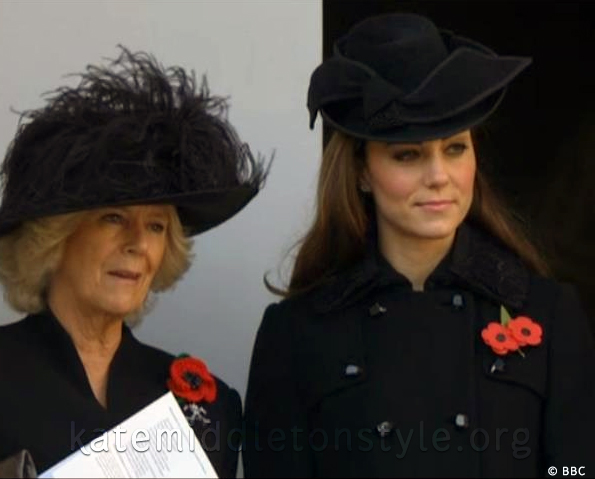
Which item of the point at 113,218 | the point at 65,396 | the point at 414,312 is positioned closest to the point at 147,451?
the point at 65,396

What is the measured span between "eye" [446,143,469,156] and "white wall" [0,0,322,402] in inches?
35.1

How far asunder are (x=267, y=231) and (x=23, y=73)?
69cm

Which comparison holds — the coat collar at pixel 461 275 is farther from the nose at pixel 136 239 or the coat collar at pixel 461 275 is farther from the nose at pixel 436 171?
the nose at pixel 136 239

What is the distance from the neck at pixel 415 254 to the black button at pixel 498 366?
0.74 feet

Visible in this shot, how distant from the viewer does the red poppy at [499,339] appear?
344cm

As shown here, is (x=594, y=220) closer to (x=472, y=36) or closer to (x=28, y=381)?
(x=472, y=36)

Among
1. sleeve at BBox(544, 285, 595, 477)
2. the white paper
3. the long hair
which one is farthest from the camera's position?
the long hair

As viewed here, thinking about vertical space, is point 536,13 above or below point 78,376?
above

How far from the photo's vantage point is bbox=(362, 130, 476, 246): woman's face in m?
3.43

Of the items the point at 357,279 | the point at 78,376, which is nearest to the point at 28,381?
the point at 78,376

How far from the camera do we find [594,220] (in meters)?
4.88

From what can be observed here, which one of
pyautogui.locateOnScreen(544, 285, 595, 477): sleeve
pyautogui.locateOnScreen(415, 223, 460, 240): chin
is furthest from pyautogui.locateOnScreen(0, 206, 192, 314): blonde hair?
pyautogui.locateOnScreen(544, 285, 595, 477): sleeve

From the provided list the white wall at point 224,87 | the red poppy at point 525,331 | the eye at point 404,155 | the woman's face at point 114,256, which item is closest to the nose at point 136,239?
the woman's face at point 114,256

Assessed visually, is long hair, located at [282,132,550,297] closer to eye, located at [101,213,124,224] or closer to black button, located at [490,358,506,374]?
black button, located at [490,358,506,374]
